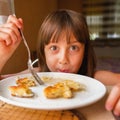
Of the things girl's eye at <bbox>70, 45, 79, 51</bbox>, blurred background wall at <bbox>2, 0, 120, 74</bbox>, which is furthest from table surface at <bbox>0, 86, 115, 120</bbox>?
blurred background wall at <bbox>2, 0, 120, 74</bbox>

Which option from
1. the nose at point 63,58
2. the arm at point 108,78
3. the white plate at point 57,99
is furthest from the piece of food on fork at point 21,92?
the arm at point 108,78

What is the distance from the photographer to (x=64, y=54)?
88 cm

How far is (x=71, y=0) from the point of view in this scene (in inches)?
184

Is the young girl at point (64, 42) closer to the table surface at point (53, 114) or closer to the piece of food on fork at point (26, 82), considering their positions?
the piece of food on fork at point (26, 82)

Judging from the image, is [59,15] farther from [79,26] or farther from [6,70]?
[6,70]

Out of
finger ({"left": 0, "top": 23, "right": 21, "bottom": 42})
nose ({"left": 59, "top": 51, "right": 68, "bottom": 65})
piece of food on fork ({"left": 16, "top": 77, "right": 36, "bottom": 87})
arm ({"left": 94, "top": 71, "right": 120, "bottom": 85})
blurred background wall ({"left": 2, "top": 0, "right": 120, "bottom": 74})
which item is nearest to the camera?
piece of food on fork ({"left": 16, "top": 77, "right": 36, "bottom": 87})

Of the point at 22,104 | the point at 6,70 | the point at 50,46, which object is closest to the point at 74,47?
the point at 50,46

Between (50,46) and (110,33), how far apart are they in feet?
13.7

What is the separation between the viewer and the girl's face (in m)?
0.89

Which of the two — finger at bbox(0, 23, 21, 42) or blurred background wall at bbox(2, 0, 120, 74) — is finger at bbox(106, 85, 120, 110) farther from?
blurred background wall at bbox(2, 0, 120, 74)

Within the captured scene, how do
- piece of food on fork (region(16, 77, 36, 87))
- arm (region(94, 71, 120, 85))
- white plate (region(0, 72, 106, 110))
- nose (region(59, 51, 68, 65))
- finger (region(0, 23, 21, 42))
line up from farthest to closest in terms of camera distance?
arm (region(94, 71, 120, 85))
nose (region(59, 51, 68, 65))
finger (region(0, 23, 21, 42))
piece of food on fork (region(16, 77, 36, 87))
white plate (region(0, 72, 106, 110))

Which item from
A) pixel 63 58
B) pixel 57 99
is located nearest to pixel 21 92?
pixel 57 99

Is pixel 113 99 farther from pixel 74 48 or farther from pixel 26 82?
pixel 74 48

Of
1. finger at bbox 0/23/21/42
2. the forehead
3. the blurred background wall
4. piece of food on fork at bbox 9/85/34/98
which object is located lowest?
the blurred background wall
